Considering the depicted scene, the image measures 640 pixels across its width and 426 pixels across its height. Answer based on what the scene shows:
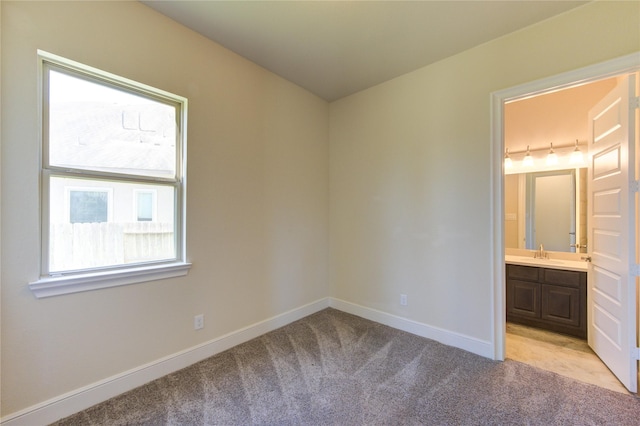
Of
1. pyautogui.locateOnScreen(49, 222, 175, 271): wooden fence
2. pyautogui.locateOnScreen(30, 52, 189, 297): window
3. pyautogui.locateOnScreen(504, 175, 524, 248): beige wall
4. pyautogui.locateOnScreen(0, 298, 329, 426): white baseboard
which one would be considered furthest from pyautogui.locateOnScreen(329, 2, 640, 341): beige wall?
pyautogui.locateOnScreen(49, 222, 175, 271): wooden fence

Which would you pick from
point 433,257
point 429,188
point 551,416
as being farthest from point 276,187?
point 551,416

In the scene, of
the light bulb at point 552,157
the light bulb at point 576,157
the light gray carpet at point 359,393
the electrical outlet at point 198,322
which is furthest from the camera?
the light bulb at point 552,157

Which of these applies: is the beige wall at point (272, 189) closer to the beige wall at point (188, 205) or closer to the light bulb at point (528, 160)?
the beige wall at point (188, 205)

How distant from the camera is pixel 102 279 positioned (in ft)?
5.66

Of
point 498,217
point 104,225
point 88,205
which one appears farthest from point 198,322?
point 498,217

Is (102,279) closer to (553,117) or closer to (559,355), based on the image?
(559,355)

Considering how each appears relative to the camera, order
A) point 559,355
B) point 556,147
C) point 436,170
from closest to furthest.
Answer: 1. point 559,355
2. point 436,170
3. point 556,147

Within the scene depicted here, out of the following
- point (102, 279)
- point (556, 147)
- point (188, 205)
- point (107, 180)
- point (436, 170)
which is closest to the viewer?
point (102, 279)

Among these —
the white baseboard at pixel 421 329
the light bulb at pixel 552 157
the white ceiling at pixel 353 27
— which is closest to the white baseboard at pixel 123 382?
the white baseboard at pixel 421 329

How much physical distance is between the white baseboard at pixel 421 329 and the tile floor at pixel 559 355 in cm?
29

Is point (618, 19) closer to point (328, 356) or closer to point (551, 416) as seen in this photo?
point (551, 416)

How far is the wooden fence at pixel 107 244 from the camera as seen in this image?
5.39 feet

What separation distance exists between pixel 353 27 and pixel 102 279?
2622mm

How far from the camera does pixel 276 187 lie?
2902mm
